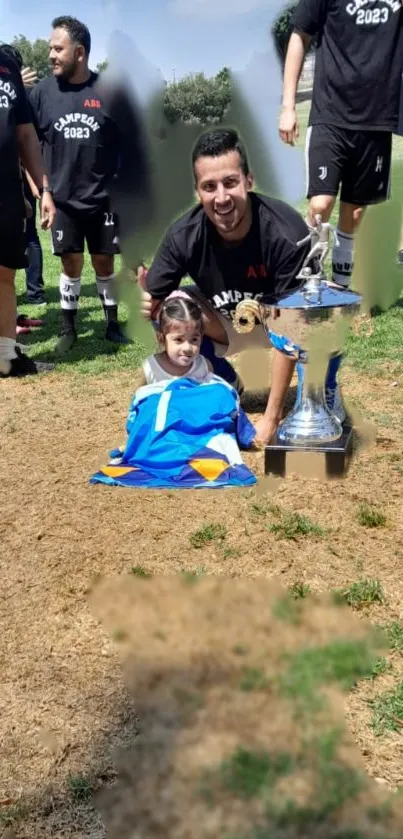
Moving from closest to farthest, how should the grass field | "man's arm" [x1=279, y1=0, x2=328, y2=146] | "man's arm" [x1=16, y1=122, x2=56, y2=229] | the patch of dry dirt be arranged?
the grass field, the patch of dry dirt, "man's arm" [x1=279, y1=0, x2=328, y2=146], "man's arm" [x1=16, y1=122, x2=56, y2=229]

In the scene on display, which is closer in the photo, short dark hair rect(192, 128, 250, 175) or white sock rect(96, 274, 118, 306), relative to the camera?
short dark hair rect(192, 128, 250, 175)

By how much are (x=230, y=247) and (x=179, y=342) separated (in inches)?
17.9

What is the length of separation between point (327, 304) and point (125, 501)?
1015 millimetres

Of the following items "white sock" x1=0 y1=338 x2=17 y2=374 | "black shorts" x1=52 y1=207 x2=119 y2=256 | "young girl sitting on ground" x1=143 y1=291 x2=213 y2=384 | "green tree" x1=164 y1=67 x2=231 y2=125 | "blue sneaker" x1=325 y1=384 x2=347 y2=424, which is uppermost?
"green tree" x1=164 y1=67 x2=231 y2=125

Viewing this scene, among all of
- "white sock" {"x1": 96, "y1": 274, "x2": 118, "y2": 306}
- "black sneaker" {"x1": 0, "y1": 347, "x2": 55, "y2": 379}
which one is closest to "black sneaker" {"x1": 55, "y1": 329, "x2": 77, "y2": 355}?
"white sock" {"x1": 96, "y1": 274, "x2": 118, "y2": 306}

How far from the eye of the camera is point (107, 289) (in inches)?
229

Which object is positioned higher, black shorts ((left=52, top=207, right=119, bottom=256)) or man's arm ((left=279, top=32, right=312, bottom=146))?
man's arm ((left=279, top=32, right=312, bottom=146))

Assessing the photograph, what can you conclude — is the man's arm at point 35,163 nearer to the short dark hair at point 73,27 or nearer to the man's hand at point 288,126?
the short dark hair at point 73,27

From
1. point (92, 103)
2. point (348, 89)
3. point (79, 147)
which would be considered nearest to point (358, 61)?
point (348, 89)

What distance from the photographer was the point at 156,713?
1892 millimetres

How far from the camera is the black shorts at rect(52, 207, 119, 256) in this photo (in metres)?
5.43

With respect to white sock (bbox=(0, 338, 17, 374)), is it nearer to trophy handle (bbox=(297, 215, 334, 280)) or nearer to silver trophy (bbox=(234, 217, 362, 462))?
silver trophy (bbox=(234, 217, 362, 462))

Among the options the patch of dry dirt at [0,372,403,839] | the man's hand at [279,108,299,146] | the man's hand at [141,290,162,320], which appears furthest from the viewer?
the man's hand at [279,108,299,146]

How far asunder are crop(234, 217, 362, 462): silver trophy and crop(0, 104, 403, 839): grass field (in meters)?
0.17
